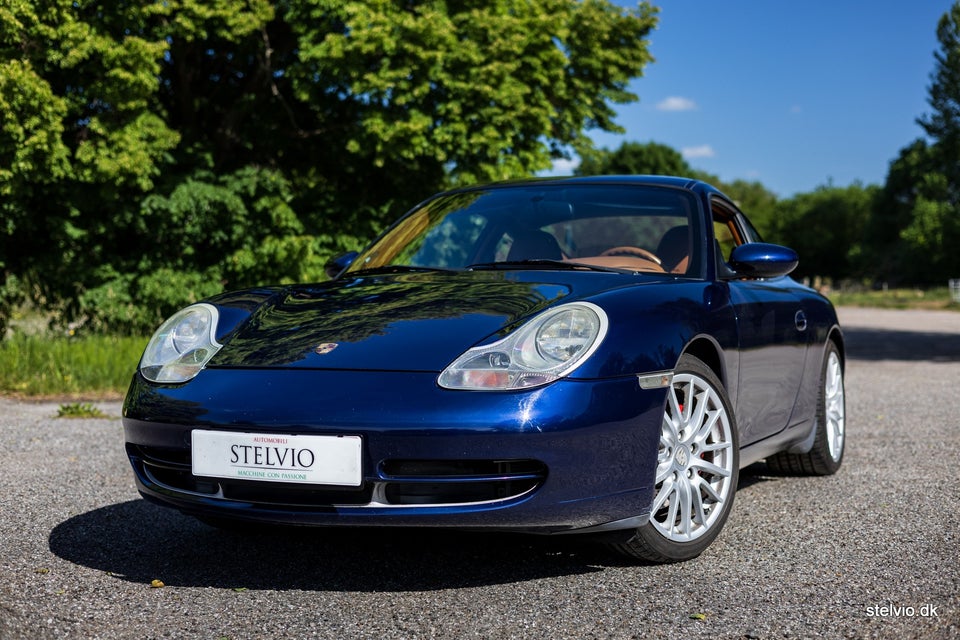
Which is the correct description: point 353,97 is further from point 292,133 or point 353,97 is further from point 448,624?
point 448,624

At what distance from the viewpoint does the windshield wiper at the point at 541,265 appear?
4.00 m

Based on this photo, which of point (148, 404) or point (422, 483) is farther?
point (148, 404)

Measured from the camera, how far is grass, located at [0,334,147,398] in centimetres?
910

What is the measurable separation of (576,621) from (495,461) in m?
0.50

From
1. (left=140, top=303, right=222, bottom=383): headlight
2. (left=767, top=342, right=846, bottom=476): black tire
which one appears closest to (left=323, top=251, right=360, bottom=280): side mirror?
(left=140, top=303, right=222, bottom=383): headlight

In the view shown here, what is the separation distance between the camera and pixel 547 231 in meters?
4.55

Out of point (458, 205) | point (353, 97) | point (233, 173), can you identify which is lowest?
point (458, 205)

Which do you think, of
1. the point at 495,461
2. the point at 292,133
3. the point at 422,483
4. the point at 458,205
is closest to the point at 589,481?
the point at 495,461

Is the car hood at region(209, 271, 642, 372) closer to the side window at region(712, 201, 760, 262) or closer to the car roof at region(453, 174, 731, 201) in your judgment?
the car roof at region(453, 174, 731, 201)

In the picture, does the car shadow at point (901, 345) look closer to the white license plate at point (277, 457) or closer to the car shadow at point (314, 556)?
the car shadow at point (314, 556)

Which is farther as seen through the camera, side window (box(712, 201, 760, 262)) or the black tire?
the black tire

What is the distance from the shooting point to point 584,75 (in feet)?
69.7

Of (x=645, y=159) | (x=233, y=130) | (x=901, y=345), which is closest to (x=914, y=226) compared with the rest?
(x=645, y=159)

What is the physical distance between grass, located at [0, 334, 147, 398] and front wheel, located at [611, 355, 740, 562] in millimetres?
6643
